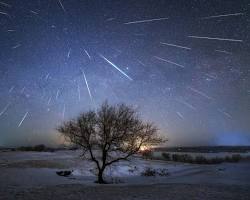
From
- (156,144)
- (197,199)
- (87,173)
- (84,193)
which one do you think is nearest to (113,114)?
(156,144)

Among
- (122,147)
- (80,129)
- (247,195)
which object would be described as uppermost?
(80,129)

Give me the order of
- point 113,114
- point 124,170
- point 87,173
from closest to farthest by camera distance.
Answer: point 113,114 → point 87,173 → point 124,170

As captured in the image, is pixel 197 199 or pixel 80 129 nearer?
pixel 197 199

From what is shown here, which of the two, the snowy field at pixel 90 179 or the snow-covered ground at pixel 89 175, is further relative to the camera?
the snow-covered ground at pixel 89 175

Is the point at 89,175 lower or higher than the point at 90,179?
higher

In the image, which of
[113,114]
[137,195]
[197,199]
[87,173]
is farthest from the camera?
[87,173]

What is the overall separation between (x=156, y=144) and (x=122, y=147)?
12.0ft

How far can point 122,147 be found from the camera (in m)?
31.7

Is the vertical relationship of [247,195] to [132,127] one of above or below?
below

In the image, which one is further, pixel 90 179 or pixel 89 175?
pixel 89 175

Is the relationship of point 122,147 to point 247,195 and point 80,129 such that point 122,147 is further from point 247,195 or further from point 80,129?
point 247,195

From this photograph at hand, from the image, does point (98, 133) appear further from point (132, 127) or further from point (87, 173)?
point (87, 173)

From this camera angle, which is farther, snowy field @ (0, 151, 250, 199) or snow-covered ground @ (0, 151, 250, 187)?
snow-covered ground @ (0, 151, 250, 187)

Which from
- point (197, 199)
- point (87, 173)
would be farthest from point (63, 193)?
point (87, 173)
